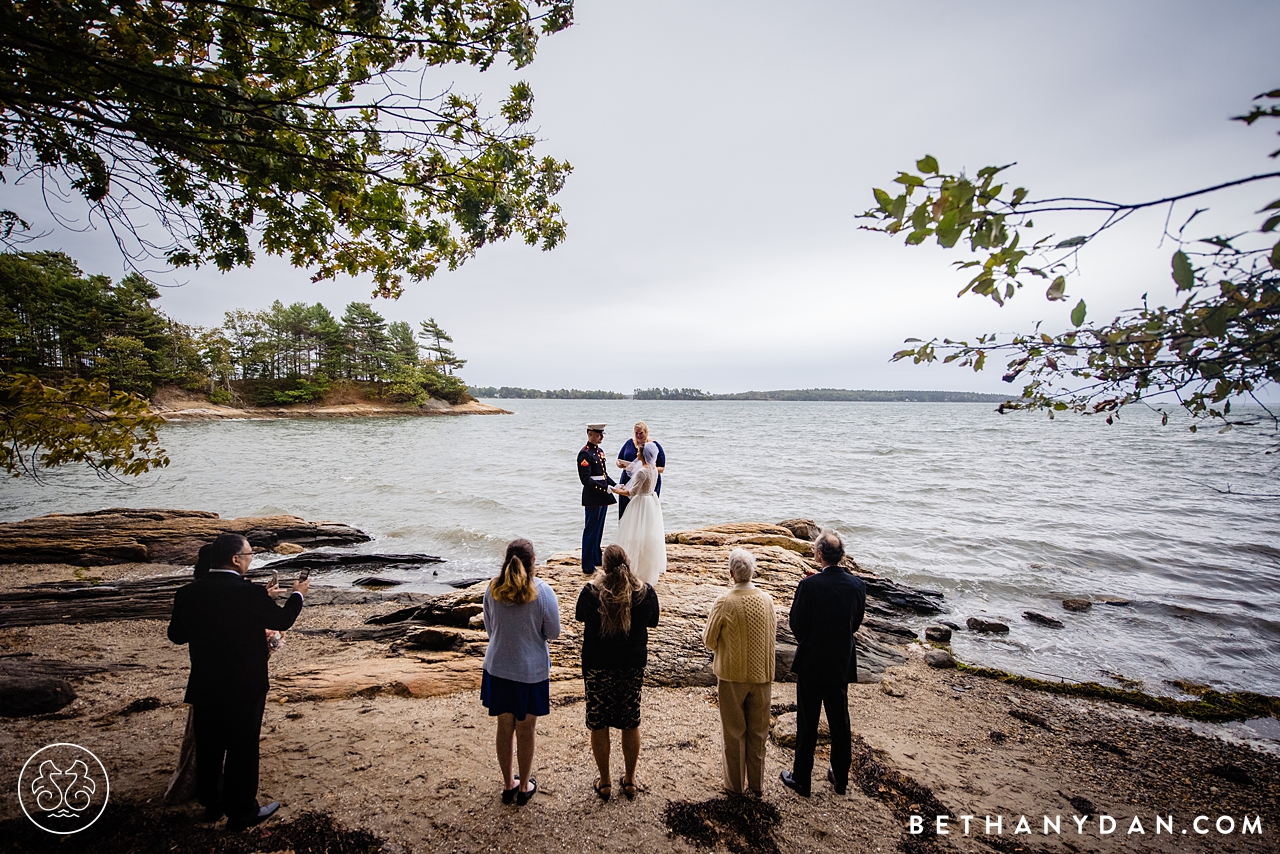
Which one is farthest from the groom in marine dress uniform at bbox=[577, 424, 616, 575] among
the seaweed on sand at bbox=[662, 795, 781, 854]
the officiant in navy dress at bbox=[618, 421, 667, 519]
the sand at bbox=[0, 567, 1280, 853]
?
the seaweed on sand at bbox=[662, 795, 781, 854]

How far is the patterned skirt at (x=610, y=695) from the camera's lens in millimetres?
4070

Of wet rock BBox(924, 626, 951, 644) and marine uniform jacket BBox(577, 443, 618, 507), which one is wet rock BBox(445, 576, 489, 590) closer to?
marine uniform jacket BBox(577, 443, 618, 507)

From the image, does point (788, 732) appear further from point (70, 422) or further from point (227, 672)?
point (70, 422)

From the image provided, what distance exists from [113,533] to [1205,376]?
760 inches

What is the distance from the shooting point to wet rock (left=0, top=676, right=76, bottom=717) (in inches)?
200

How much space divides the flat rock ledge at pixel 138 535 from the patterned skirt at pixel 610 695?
10.4 meters

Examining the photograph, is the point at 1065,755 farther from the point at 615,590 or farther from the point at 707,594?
the point at 615,590

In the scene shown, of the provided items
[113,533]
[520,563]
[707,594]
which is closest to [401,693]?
[520,563]

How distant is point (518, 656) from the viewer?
3.97 meters

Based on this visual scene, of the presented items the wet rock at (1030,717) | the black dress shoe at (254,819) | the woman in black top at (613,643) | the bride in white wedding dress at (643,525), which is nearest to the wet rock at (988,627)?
the wet rock at (1030,717)

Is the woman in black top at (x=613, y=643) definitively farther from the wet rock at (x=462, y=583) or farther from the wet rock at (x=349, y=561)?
the wet rock at (x=349, y=561)

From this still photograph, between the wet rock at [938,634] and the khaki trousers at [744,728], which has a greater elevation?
the khaki trousers at [744,728]

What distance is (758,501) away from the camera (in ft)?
70.3

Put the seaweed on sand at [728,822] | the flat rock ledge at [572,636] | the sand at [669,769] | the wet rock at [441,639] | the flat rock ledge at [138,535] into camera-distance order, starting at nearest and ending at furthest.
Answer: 1. the seaweed on sand at [728,822]
2. the sand at [669,769]
3. the flat rock ledge at [572,636]
4. the wet rock at [441,639]
5. the flat rock ledge at [138,535]
